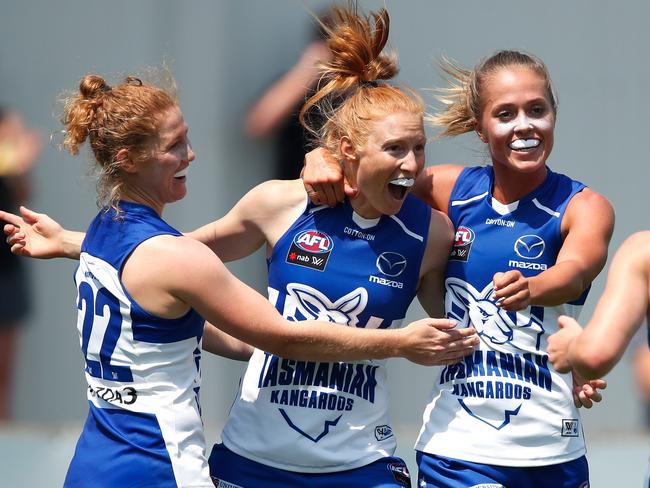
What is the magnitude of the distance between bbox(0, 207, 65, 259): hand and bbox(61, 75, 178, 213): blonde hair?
408 mm

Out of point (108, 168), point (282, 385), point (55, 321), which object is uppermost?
point (108, 168)

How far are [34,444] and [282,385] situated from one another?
2.89 m

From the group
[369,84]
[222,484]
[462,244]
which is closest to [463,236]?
[462,244]

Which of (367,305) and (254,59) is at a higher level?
(254,59)

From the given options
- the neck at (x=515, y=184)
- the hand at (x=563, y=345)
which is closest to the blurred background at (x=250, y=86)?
the neck at (x=515, y=184)

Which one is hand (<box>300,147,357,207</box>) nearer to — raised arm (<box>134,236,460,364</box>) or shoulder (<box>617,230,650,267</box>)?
raised arm (<box>134,236,460,364</box>)

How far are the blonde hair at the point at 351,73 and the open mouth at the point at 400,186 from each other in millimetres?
209

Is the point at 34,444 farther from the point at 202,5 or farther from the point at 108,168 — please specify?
the point at 108,168

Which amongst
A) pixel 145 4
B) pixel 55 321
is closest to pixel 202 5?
pixel 145 4

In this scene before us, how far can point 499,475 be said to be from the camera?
3139 millimetres

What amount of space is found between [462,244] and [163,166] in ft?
2.92

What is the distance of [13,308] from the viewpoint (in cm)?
612

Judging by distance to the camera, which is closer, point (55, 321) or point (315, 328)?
point (315, 328)

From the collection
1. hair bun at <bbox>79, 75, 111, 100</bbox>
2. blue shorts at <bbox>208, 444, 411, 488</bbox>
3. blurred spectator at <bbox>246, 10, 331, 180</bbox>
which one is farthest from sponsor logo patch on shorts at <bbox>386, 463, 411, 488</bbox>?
blurred spectator at <bbox>246, 10, 331, 180</bbox>
